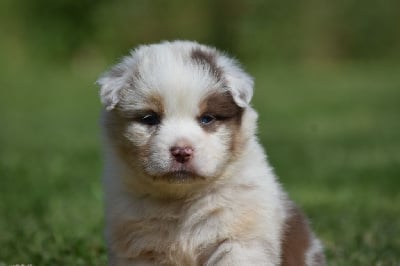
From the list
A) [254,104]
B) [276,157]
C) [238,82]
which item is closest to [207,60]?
[238,82]

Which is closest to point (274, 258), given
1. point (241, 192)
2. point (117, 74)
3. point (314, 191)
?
point (241, 192)

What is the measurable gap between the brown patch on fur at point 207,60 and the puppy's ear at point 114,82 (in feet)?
1.23

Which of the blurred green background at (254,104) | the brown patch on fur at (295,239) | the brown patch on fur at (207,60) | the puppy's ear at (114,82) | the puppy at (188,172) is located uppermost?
the brown patch on fur at (207,60)

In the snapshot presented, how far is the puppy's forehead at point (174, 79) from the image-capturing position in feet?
17.7

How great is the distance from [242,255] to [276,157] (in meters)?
8.01

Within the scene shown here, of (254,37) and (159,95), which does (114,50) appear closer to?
(254,37)

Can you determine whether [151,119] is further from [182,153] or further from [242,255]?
[242,255]

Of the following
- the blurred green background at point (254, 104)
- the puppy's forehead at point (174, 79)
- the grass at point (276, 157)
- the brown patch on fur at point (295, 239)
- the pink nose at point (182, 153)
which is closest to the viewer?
the pink nose at point (182, 153)

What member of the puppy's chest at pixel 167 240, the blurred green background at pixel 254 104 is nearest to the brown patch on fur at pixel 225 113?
the puppy's chest at pixel 167 240

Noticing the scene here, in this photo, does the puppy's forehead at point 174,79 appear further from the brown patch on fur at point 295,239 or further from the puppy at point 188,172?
the brown patch on fur at point 295,239

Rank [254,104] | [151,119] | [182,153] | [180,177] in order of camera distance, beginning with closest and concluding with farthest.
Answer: [182,153] < [180,177] < [151,119] < [254,104]

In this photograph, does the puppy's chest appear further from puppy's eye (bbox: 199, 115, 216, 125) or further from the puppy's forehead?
the puppy's forehead

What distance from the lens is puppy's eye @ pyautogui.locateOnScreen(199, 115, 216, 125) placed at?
18.0ft

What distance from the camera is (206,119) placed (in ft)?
18.0
